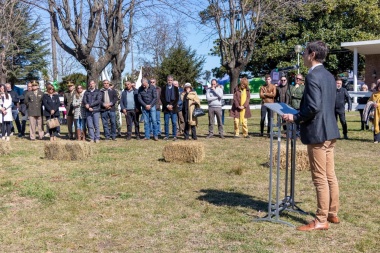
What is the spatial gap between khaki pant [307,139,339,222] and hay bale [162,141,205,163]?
196 inches

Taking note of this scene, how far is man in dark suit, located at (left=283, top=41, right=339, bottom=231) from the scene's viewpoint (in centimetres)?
556

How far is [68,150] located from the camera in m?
11.4

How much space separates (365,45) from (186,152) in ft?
75.6

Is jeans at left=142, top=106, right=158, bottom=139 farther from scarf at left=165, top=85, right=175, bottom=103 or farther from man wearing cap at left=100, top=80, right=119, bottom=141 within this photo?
man wearing cap at left=100, top=80, right=119, bottom=141

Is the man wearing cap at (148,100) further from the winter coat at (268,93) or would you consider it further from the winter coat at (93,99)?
the winter coat at (268,93)

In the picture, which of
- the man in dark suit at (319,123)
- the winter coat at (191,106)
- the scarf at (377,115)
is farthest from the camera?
the winter coat at (191,106)

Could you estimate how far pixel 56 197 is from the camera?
758 centimetres

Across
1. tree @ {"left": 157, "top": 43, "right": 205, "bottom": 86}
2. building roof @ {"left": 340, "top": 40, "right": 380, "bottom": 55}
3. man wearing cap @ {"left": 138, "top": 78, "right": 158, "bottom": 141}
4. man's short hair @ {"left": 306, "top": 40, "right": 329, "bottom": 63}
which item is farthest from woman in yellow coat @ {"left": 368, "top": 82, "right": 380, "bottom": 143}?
tree @ {"left": 157, "top": 43, "right": 205, "bottom": 86}

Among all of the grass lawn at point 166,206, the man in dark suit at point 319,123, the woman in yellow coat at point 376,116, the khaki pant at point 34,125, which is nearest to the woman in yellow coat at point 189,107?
the grass lawn at point 166,206

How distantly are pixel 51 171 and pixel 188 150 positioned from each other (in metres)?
2.81

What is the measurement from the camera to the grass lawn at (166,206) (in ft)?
17.8

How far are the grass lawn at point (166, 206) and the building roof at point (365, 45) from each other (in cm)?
2003

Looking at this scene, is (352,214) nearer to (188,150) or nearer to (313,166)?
(313,166)

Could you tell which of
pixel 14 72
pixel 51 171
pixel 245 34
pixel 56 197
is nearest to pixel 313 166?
pixel 56 197
